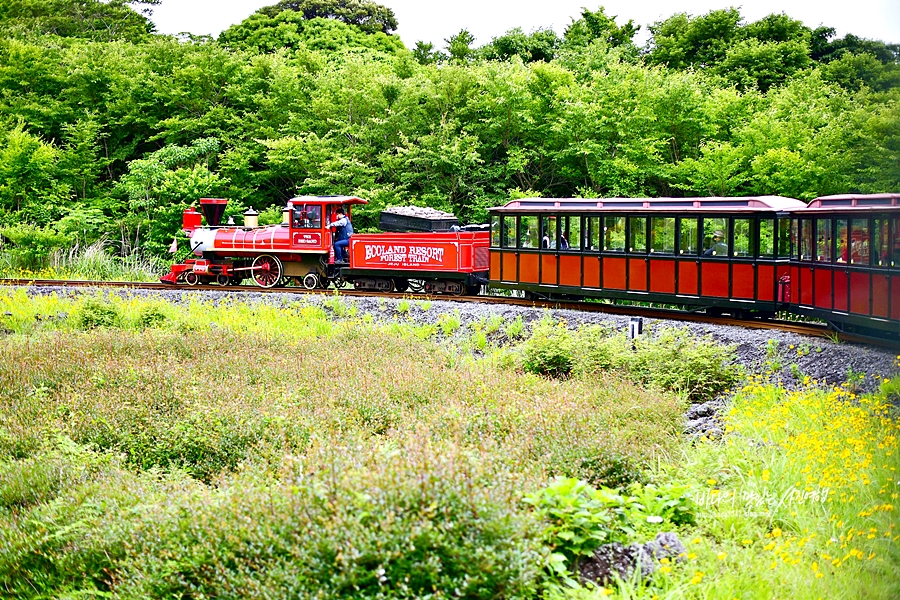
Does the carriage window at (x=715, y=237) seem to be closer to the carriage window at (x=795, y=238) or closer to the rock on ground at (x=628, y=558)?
the carriage window at (x=795, y=238)

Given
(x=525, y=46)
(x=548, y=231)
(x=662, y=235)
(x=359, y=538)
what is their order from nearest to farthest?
(x=359, y=538) < (x=662, y=235) < (x=548, y=231) < (x=525, y=46)

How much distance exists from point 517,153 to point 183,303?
11004mm

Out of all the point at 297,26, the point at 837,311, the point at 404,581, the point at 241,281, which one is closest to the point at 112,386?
the point at 404,581

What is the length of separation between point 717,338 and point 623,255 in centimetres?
355

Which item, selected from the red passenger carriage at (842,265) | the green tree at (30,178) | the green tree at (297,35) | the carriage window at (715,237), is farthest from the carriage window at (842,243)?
the green tree at (30,178)

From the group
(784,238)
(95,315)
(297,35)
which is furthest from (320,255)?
(297,35)

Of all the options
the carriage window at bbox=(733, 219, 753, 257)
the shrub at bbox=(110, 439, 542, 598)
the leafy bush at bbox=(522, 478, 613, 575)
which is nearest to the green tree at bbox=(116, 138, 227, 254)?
the carriage window at bbox=(733, 219, 753, 257)

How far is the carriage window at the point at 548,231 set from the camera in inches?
645

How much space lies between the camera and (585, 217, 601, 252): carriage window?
51.1 feet

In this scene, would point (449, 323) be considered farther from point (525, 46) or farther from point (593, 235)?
point (525, 46)

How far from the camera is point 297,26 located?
34375 mm

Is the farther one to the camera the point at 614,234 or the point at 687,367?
the point at 614,234

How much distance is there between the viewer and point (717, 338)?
12.0 metres

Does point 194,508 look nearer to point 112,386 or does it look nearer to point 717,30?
point 112,386
